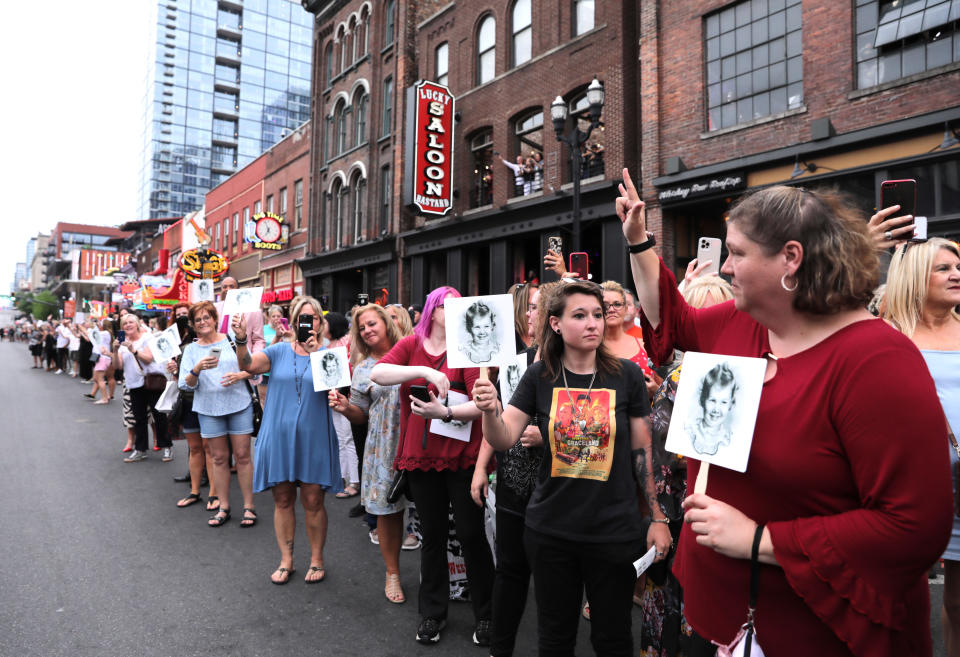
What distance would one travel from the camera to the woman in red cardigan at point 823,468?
1.32 m

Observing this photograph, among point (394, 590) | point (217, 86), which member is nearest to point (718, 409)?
point (394, 590)

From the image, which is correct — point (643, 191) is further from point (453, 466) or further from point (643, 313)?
point (643, 313)

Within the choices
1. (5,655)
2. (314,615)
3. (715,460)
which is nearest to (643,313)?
(715,460)

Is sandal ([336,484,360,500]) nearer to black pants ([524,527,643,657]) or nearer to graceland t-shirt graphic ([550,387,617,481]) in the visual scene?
black pants ([524,527,643,657])

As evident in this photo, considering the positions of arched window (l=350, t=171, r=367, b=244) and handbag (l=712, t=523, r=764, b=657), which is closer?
handbag (l=712, t=523, r=764, b=657)

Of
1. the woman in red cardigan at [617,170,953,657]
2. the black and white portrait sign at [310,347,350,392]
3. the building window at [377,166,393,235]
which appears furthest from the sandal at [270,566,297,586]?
the building window at [377,166,393,235]

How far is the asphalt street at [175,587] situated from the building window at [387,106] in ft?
55.4

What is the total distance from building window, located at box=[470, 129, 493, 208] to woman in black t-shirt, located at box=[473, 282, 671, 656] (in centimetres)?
1476

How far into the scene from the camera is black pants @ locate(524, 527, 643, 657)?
262 centimetres

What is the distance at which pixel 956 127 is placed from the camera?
8422 mm

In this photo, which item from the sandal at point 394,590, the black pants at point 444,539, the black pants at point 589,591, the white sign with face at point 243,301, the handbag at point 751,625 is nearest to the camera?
the handbag at point 751,625

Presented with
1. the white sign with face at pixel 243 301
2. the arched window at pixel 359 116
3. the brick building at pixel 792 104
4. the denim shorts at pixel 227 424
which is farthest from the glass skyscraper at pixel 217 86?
the white sign with face at pixel 243 301

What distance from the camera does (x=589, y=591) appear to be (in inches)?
106

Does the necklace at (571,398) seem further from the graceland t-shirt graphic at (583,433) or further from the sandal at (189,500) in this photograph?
the sandal at (189,500)
